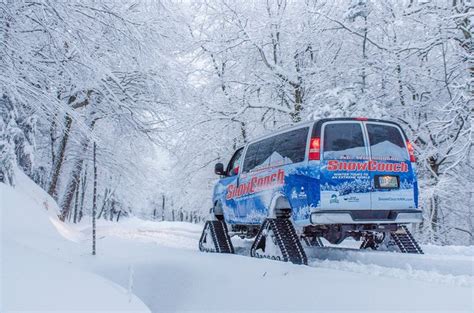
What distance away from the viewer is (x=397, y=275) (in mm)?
6137

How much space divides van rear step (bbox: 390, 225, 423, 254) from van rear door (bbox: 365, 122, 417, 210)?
75cm

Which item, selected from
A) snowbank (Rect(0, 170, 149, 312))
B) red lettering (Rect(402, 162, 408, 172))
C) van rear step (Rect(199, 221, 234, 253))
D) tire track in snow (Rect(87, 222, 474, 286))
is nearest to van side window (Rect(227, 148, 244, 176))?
van rear step (Rect(199, 221, 234, 253))

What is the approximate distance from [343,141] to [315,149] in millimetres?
518

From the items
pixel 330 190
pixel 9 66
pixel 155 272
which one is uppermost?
pixel 9 66

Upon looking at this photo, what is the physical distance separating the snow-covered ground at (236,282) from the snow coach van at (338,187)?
0.53 m

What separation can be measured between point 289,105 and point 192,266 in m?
12.0

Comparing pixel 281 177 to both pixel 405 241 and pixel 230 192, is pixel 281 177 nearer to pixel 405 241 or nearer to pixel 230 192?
pixel 405 241

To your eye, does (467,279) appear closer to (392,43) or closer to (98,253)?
(98,253)

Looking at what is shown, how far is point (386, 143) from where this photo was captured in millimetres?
7711

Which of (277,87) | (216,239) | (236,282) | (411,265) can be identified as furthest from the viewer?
(277,87)

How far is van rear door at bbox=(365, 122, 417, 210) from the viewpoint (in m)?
7.37

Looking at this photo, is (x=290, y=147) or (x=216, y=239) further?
(x=216, y=239)

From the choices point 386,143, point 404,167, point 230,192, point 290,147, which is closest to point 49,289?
point 290,147

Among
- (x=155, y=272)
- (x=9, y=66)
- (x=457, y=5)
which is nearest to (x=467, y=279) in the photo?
(x=155, y=272)
